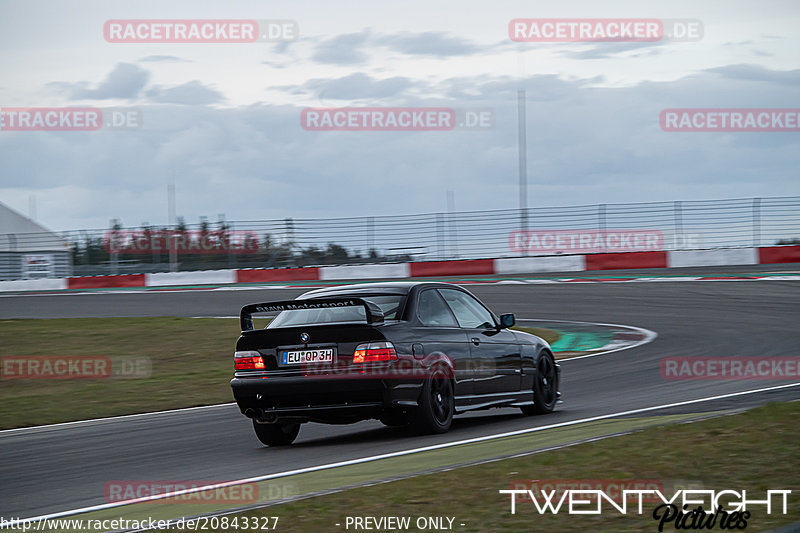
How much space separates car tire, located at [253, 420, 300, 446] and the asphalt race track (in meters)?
0.10

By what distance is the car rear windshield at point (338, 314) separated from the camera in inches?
349

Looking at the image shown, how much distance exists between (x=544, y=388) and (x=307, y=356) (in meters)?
3.01

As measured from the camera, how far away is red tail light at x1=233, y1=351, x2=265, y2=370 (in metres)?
8.80

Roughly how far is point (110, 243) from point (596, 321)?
19769 millimetres

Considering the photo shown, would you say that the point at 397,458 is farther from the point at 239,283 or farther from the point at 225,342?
the point at 239,283

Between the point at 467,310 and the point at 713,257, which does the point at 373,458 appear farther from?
the point at 713,257

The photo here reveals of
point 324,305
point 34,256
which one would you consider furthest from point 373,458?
point 34,256

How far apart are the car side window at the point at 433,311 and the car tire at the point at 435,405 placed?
493mm

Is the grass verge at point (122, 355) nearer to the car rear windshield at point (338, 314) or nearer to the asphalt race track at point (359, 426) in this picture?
the asphalt race track at point (359, 426)

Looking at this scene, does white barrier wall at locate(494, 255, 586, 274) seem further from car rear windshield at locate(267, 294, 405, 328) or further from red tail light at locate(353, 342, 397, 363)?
red tail light at locate(353, 342, 397, 363)

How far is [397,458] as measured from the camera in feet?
25.0

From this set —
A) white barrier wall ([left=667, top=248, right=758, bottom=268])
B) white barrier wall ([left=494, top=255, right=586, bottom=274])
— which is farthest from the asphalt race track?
white barrier wall ([left=494, top=255, right=586, bottom=274])

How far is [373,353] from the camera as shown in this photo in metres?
8.47

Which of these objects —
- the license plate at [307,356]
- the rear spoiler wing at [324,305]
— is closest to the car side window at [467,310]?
the rear spoiler wing at [324,305]
